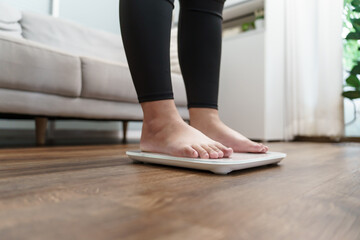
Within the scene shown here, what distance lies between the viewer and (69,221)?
0.26 metres

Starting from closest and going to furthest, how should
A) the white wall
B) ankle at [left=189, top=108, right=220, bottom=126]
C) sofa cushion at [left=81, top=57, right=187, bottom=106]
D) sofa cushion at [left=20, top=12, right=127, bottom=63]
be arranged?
1. ankle at [left=189, top=108, right=220, bottom=126]
2. sofa cushion at [left=81, top=57, right=187, bottom=106]
3. sofa cushion at [left=20, top=12, right=127, bottom=63]
4. the white wall

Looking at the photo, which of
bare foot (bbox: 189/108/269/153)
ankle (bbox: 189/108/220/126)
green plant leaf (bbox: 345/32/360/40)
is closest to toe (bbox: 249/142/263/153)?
bare foot (bbox: 189/108/269/153)

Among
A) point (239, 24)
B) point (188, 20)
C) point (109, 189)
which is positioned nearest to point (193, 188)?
point (109, 189)

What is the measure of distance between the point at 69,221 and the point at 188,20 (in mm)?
652

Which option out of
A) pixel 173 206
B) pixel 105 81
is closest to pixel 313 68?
pixel 105 81

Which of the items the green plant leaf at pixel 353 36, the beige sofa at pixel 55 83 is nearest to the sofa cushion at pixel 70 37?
the beige sofa at pixel 55 83

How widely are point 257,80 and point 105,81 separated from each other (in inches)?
48.5

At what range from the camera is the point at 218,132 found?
0.77 meters

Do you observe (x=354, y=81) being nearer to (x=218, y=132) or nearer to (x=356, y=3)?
(x=356, y=3)

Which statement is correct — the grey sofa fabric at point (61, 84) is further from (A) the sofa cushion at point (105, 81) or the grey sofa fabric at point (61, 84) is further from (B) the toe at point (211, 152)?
(B) the toe at point (211, 152)

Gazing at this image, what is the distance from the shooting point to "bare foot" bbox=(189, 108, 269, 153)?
0.73 metres

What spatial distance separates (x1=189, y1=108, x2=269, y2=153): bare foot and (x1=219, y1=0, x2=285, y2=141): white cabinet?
59.3 inches

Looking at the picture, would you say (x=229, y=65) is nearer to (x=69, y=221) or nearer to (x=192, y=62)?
(x=192, y=62)

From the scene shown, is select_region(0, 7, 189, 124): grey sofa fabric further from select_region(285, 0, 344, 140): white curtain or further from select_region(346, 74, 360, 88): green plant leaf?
select_region(346, 74, 360, 88): green plant leaf
